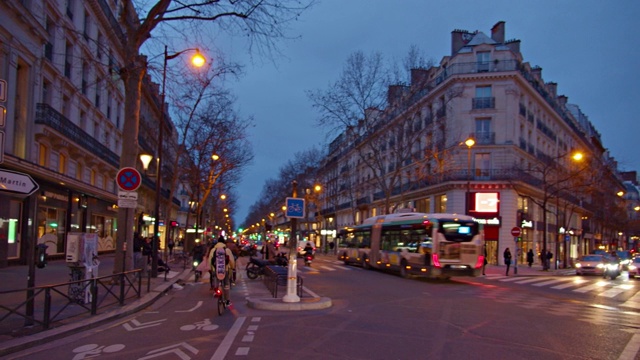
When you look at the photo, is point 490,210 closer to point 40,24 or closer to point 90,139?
point 90,139

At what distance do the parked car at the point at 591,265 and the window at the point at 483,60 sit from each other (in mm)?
16559

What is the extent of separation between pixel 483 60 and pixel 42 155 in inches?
1295

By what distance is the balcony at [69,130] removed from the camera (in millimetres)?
23281

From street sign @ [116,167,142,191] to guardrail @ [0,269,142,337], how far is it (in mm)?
2467

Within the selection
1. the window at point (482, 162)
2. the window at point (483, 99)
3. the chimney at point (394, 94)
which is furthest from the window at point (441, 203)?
the chimney at point (394, 94)

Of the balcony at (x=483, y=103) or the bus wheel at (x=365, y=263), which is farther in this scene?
the balcony at (x=483, y=103)

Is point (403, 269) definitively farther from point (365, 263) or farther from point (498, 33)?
point (498, 33)

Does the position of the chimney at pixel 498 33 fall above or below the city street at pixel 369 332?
above

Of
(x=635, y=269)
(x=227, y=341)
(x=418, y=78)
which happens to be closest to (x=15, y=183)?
(x=227, y=341)

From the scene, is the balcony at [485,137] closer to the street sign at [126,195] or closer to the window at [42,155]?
the window at [42,155]

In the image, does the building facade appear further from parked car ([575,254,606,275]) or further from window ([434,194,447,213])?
parked car ([575,254,606,275])

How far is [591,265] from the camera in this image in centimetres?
3350

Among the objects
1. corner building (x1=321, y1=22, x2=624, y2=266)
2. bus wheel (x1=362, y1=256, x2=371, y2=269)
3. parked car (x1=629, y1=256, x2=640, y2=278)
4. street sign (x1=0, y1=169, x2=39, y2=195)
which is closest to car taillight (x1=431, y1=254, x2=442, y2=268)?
bus wheel (x1=362, y1=256, x2=371, y2=269)

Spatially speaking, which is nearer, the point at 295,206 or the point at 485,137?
the point at 295,206
